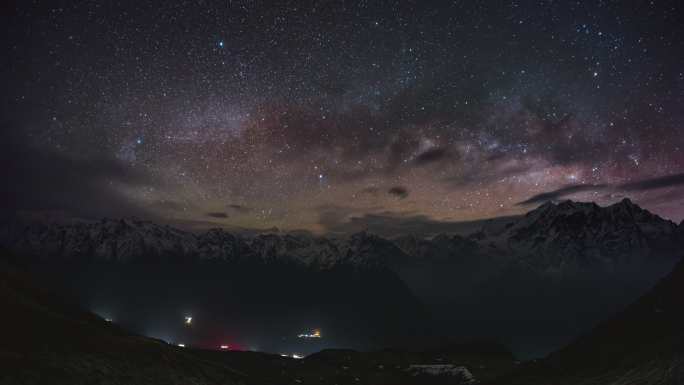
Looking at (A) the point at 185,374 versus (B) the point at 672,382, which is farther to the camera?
(A) the point at 185,374

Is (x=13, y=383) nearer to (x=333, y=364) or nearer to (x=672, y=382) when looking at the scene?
(x=672, y=382)

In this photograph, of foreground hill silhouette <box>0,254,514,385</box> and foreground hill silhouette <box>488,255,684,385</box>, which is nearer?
foreground hill silhouette <box>0,254,514,385</box>

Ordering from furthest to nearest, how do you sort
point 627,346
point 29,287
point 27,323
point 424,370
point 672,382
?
1. point 424,370
2. point 29,287
3. point 627,346
4. point 27,323
5. point 672,382

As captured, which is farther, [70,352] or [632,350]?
[632,350]

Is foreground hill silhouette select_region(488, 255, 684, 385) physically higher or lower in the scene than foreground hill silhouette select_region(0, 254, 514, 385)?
lower

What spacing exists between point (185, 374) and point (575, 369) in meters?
65.8

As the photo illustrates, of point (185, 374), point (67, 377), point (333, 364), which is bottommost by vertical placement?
point (333, 364)

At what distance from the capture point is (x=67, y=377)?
45.6 m

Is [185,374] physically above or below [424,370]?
above

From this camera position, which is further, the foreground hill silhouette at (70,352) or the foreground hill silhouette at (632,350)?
the foreground hill silhouette at (632,350)

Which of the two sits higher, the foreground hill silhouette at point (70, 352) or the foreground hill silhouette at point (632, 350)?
the foreground hill silhouette at point (70, 352)

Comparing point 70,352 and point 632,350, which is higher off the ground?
point 70,352

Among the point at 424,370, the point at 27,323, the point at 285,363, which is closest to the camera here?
the point at 27,323

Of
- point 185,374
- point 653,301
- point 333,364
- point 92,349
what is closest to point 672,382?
point 653,301
